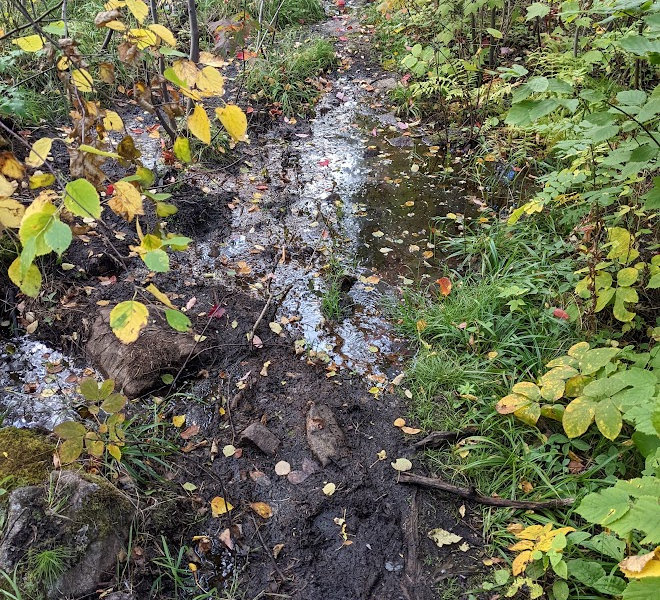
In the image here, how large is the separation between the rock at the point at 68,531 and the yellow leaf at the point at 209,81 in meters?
1.71

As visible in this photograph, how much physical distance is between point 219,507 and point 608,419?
1870mm

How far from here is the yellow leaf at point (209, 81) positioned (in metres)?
1.40

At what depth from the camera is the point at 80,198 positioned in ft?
3.65

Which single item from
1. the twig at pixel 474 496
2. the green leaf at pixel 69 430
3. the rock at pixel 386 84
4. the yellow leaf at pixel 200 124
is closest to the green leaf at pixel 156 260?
the yellow leaf at pixel 200 124

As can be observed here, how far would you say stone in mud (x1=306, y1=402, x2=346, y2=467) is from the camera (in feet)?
9.06

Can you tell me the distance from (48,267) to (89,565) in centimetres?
227

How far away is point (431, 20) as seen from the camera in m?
5.48

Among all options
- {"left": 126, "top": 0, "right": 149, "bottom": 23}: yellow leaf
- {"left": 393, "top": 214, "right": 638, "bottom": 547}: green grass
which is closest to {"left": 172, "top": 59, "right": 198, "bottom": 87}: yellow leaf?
{"left": 126, "top": 0, "right": 149, "bottom": 23}: yellow leaf

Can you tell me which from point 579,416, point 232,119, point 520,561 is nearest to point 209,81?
point 232,119

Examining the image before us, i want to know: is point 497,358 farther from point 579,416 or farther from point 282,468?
point 282,468

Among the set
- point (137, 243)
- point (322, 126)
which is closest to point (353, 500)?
point (137, 243)

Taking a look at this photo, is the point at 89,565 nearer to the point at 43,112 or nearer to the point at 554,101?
the point at 554,101

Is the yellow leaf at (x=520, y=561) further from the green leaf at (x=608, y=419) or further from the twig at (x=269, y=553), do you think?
the twig at (x=269, y=553)

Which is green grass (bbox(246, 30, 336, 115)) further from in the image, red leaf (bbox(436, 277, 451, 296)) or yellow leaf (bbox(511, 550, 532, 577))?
yellow leaf (bbox(511, 550, 532, 577))
